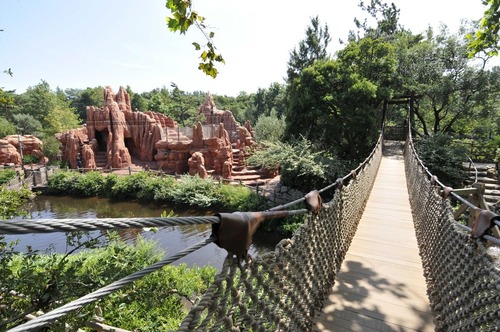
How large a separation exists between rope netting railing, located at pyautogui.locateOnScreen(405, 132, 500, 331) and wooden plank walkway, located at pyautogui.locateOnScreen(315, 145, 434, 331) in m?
0.12

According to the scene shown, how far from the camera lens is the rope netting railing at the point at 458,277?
114 cm

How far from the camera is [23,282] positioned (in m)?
2.13

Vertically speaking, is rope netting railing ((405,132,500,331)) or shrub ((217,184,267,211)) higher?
rope netting railing ((405,132,500,331))

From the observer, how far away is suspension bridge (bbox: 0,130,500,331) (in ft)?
2.79

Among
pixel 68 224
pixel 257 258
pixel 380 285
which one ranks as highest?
pixel 68 224

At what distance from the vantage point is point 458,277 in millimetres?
1474

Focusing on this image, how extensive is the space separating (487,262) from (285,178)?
956 centimetres

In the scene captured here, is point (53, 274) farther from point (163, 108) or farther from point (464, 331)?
point (163, 108)

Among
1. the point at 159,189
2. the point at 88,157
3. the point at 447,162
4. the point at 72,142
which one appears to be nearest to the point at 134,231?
the point at 159,189

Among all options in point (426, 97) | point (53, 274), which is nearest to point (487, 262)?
point (53, 274)

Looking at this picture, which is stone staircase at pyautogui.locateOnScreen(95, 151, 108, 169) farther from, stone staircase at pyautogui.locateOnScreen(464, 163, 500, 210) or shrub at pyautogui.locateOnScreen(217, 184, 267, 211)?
stone staircase at pyautogui.locateOnScreen(464, 163, 500, 210)

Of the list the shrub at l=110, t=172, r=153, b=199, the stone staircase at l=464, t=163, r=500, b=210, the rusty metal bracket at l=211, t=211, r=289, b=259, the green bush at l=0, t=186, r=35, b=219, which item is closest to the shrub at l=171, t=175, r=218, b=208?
the shrub at l=110, t=172, r=153, b=199

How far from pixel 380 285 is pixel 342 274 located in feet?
1.04

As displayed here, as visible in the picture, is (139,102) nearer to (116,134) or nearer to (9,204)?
(116,134)
